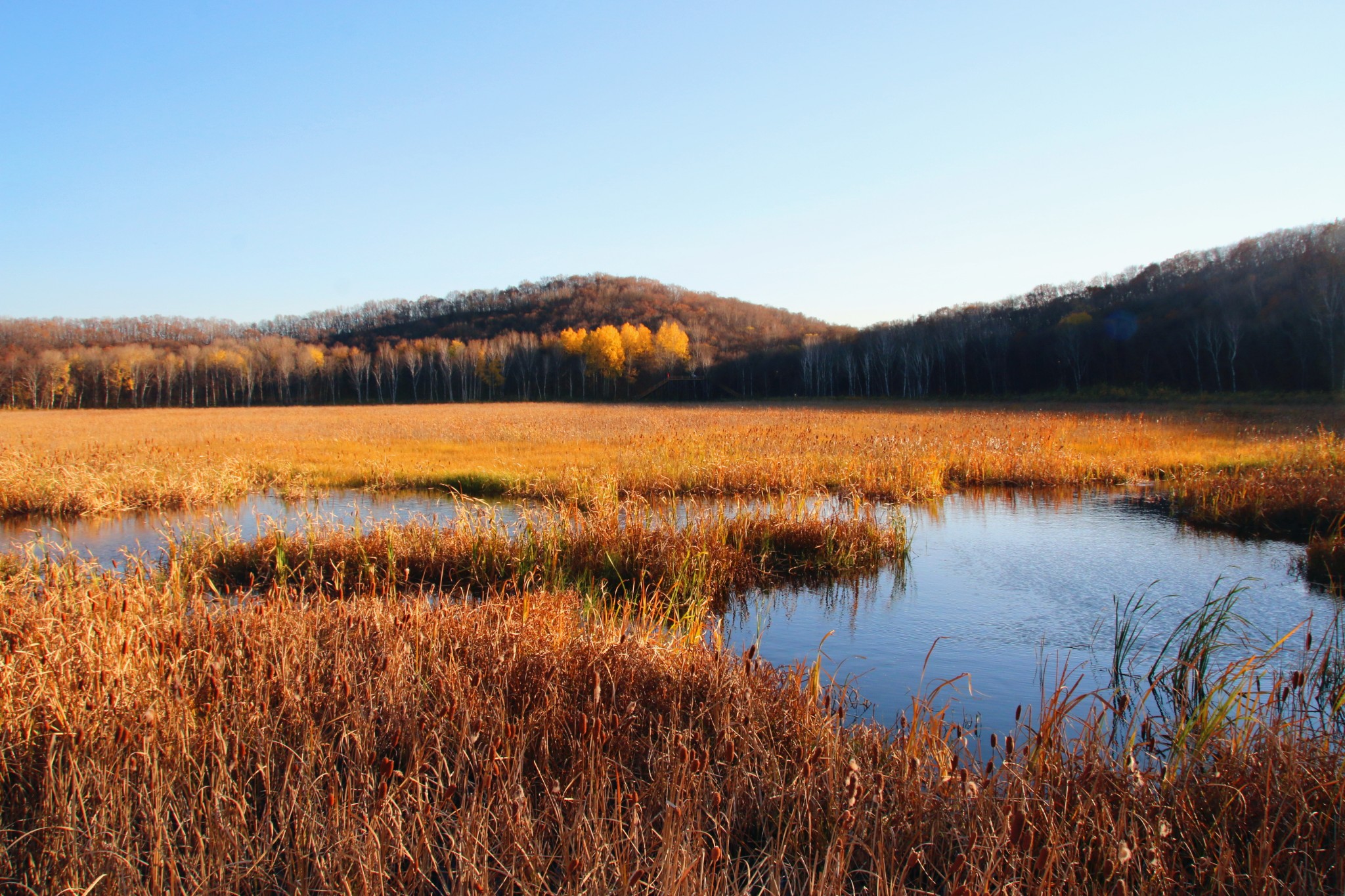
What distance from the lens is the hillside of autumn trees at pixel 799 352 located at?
174ft

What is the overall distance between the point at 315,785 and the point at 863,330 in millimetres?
89962

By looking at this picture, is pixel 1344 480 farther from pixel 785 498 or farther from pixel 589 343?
pixel 589 343

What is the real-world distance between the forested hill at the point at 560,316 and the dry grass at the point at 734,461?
85188 mm

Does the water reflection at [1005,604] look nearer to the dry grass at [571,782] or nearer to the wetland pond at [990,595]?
the wetland pond at [990,595]

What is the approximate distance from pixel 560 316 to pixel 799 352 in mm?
73823

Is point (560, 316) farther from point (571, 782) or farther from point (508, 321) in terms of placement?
point (571, 782)

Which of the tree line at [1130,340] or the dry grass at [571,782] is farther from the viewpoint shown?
the tree line at [1130,340]

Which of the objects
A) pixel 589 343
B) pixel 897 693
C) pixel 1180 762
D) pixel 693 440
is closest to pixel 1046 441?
pixel 693 440

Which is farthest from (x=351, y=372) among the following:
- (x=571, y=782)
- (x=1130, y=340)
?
(x=571, y=782)

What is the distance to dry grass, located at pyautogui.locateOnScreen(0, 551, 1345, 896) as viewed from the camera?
301cm

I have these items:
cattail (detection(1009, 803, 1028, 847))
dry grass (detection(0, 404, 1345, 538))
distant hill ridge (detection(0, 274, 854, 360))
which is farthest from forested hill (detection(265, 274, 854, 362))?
cattail (detection(1009, 803, 1028, 847))

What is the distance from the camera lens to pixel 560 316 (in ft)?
492

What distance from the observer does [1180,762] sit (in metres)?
3.91

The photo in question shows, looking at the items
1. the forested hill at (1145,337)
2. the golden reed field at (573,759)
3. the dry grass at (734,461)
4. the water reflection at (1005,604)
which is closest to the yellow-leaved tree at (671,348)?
the forested hill at (1145,337)
